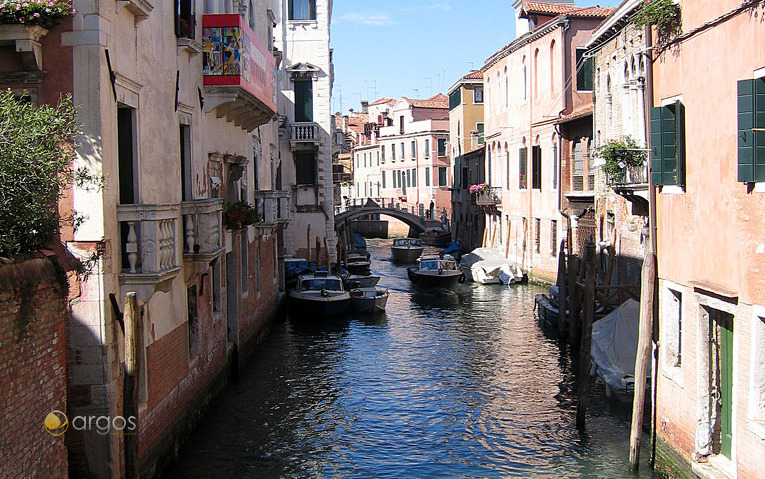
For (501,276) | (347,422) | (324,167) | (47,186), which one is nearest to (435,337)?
(347,422)

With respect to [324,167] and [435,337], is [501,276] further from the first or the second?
[435,337]

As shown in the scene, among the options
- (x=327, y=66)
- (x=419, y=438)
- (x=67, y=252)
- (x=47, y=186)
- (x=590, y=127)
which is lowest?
(x=419, y=438)

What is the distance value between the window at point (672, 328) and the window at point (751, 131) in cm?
256

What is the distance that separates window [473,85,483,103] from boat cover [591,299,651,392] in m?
30.4

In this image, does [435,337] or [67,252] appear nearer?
[67,252]

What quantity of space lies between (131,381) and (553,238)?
2079cm

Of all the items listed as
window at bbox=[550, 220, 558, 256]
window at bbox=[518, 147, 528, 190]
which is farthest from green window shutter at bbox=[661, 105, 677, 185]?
window at bbox=[518, 147, 528, 190]

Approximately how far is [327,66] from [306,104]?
5.03ft

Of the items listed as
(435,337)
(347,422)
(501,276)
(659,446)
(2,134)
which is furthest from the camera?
(501,276)

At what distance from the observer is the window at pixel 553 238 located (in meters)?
26.5

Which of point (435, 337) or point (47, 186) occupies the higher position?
point (47, 186)

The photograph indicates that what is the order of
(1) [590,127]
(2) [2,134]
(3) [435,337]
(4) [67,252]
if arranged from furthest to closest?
(1) [590,127] → (3) [435,337] → (4) [67,252] → (2) [2,134]

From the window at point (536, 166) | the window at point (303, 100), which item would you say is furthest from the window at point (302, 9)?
the window at point (536, 166)

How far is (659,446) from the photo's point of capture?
9.52 meters
